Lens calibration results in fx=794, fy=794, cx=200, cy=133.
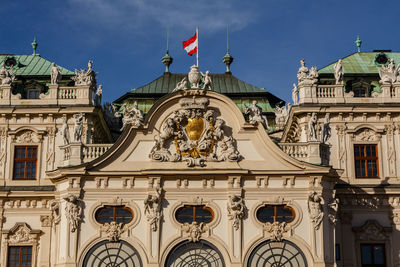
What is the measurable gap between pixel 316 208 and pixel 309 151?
3.28 m

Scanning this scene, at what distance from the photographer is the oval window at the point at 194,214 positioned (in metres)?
40.4

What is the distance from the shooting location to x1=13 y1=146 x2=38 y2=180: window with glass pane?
4666cm

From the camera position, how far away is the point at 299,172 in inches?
1607

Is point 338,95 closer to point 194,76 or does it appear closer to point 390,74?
point 390,74

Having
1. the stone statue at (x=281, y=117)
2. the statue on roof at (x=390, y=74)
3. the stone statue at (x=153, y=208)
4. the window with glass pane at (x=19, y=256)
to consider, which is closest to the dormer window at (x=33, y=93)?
the window with glass pane at (x=19, y=256)

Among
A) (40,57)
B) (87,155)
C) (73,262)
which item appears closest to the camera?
(73,262)

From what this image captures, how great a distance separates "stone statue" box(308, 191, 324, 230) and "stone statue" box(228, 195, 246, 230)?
344cm

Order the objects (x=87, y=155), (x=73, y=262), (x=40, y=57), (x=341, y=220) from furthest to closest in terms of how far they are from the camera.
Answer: (x=40, y=57)
(x=341, y=220)
(x=87, y=155)
(x=73, y=262)

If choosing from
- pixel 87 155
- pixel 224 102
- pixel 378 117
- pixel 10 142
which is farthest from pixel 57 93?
pixel 378 117

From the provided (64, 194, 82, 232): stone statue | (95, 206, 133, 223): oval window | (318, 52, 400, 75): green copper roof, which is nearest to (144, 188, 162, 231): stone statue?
(95, 206, 133, 223): oval window

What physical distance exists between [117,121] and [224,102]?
13.4m

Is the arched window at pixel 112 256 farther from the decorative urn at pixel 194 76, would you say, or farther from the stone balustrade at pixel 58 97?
the stone balustrade at pixel 58 97

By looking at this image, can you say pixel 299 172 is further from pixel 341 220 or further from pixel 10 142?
pixel 10 142

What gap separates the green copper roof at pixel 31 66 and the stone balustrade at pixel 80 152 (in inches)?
387
